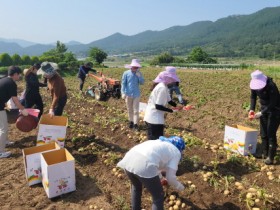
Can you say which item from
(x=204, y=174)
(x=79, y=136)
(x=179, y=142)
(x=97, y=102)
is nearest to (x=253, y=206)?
(x=204, y=174)

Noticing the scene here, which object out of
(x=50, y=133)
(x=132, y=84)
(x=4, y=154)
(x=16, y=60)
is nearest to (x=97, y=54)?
(x=16, y=60)

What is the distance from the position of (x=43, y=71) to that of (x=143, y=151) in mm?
3693

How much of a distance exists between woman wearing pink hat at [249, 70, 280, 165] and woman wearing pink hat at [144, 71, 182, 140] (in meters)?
1.59

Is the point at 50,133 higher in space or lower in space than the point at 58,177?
higher

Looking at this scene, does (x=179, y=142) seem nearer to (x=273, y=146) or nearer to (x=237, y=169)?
(x=237, y=169)

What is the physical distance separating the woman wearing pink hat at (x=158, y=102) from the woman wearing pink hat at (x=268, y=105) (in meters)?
1.59

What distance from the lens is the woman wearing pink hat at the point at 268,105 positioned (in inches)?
203

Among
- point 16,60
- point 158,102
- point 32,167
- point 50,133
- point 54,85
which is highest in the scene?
point 54,85

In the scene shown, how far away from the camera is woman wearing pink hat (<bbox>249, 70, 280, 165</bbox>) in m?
5.15

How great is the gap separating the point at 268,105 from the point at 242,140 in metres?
0.95

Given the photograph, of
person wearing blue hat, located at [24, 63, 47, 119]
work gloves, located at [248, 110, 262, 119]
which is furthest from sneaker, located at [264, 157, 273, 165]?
person wearing blue hat, located at [24, 63, 47, 119]

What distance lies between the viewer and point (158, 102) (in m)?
4.91

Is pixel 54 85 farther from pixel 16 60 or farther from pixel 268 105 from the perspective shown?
pixel 16 60

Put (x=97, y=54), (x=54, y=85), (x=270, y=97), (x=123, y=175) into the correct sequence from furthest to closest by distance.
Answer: (x=97, y=54) → (x=54, y=85) → (x=270, y=97) → (x=123, y=175)
